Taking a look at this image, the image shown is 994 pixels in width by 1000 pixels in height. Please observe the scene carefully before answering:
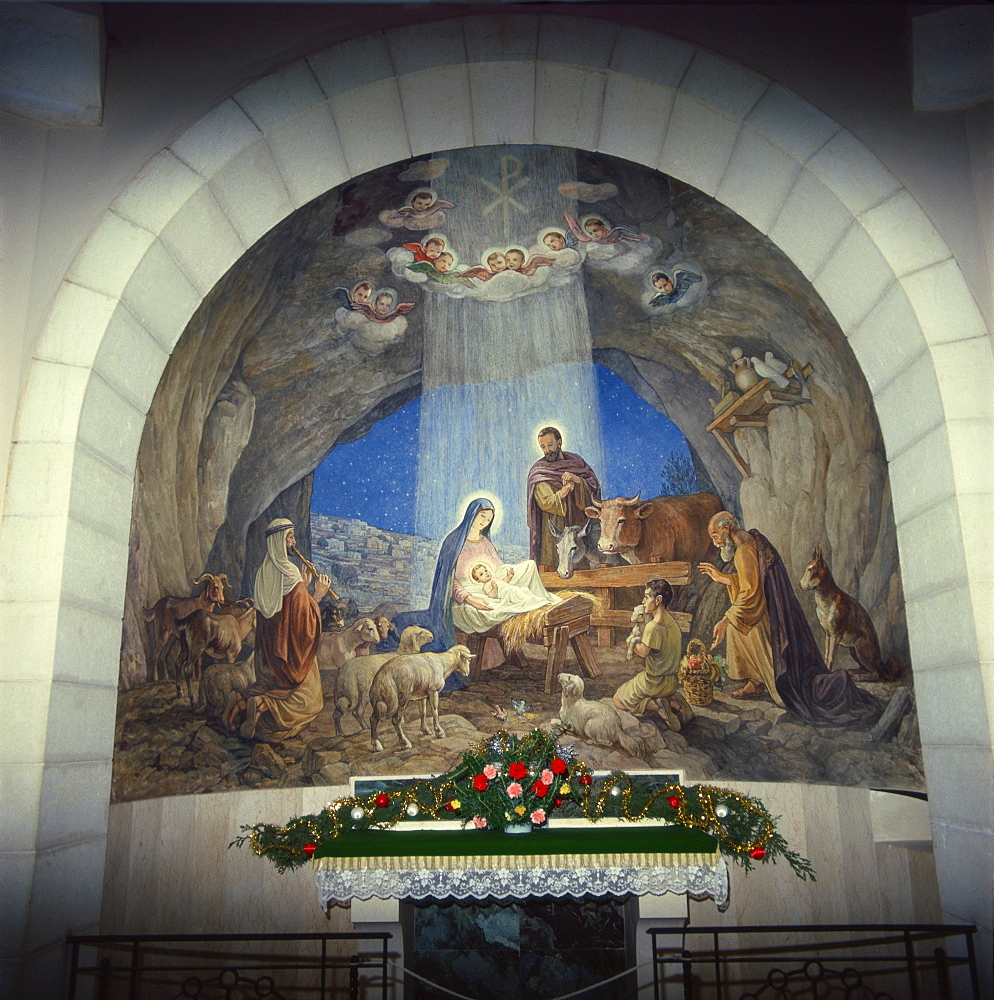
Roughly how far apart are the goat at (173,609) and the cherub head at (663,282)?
13.9ft

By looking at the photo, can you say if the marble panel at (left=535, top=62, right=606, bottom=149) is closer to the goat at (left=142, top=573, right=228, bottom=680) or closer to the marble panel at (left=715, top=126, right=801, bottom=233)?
the marble panel at (left=715, top=126, right=801, bottom=233)

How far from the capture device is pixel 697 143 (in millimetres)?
6066

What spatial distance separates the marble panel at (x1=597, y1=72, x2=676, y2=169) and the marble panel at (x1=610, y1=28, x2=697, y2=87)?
0.04m

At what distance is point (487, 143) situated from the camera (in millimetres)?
6484

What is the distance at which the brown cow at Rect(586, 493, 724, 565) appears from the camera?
317 inches

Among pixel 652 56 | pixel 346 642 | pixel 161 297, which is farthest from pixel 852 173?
pixel 346 642

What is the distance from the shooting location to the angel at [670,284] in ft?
24.2

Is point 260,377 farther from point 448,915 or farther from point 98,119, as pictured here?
point 448,915

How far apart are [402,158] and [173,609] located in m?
3.65

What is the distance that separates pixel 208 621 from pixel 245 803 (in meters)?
1.51

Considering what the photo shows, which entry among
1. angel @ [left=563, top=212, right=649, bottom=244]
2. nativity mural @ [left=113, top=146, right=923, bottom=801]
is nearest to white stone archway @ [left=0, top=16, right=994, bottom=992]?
nativity mural @ [left=113, top=146, right=923, bottom=801]

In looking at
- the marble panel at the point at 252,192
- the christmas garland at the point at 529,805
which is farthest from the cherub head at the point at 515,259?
the christmas garland at the point at 529,805

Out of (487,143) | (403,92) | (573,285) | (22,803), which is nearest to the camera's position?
(22,803)

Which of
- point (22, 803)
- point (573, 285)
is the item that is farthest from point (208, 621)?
point (573, 285)
